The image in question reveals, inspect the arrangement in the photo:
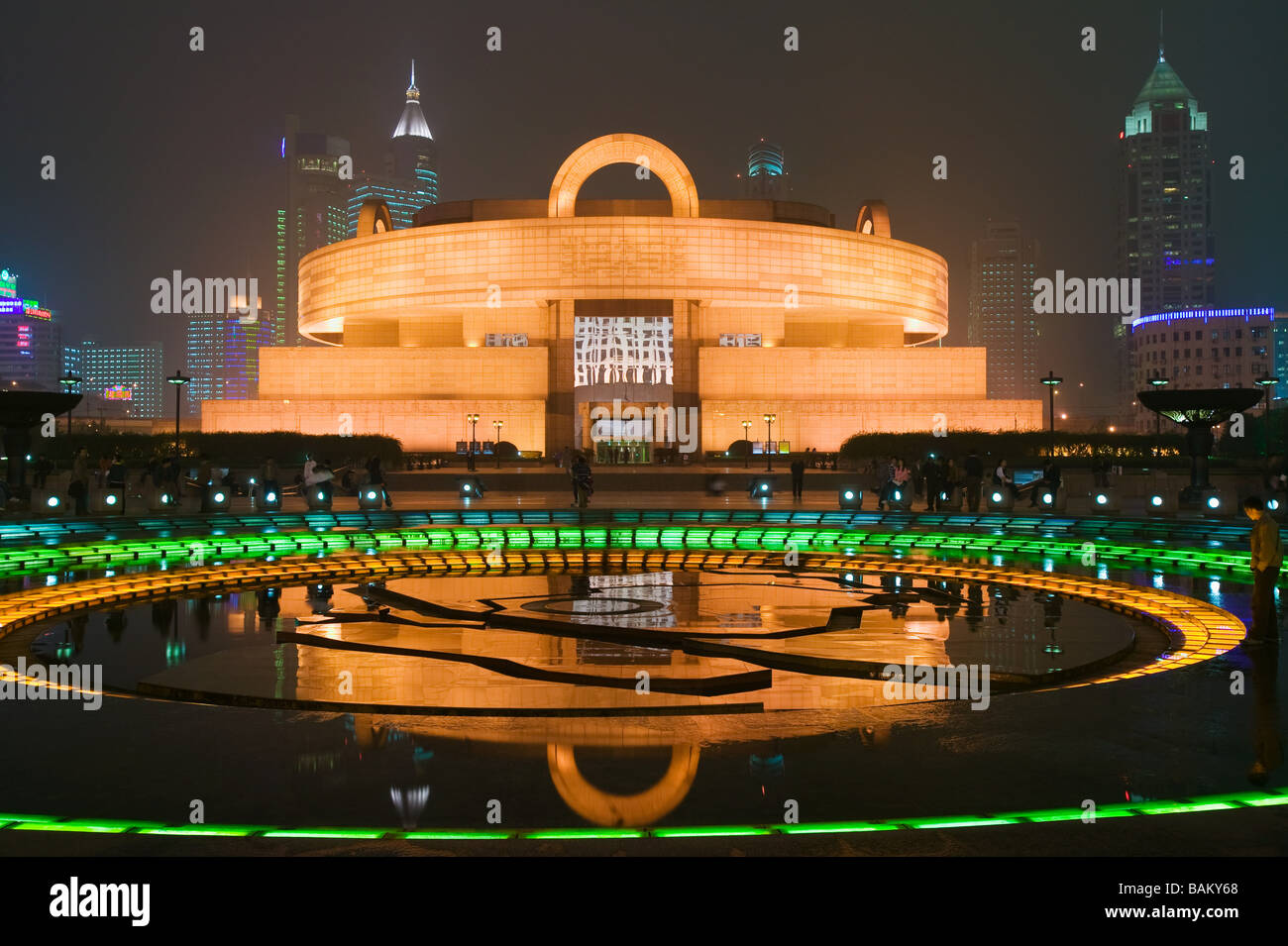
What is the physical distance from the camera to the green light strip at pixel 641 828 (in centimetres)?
488

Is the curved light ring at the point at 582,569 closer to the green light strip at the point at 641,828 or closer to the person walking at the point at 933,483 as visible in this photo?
the green light strip at the point at 641,828

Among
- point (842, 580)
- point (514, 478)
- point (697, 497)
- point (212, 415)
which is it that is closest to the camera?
point (842, 580)

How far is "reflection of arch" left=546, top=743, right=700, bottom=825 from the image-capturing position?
5.36m

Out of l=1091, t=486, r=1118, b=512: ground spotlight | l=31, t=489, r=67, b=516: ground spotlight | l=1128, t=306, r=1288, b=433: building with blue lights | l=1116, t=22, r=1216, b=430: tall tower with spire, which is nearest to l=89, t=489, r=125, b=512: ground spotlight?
l=31, t=489, r=67, b=516: ground spotlight

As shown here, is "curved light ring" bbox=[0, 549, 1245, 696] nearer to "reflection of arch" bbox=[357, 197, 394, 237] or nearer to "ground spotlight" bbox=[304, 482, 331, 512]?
"ground spotlight" bbox=[304, 482, 331, 512]

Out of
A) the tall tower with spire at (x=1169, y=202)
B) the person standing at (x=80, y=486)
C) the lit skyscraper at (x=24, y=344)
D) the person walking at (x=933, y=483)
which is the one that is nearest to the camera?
the person standing at (x=80, y=486)

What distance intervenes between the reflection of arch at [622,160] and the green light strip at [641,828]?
56815 mm

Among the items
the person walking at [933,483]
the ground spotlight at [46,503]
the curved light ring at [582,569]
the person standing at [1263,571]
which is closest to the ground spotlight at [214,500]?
the ground spotlight at [46,503]

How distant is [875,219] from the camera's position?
67688 millimetres

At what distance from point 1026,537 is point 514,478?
21.0 metres

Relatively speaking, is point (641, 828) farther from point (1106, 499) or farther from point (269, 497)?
point (269, 497)
